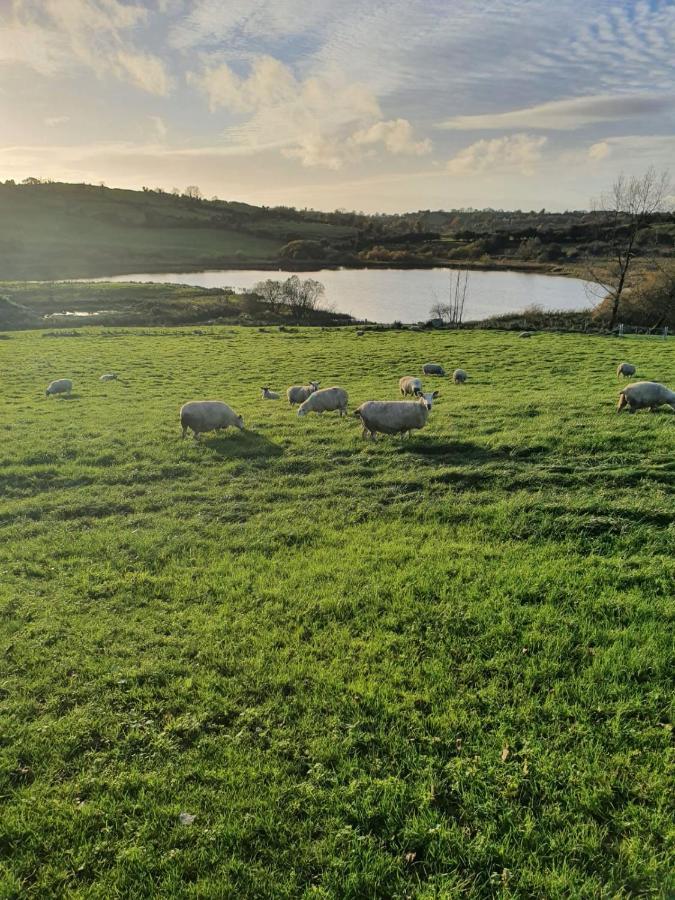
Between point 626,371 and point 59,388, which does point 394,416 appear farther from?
point 59,388

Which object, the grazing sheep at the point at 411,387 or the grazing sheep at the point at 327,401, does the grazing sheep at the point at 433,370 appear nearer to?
the grazing sheep at the point at 411,387

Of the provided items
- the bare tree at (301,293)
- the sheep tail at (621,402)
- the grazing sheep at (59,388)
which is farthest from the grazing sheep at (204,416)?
the bare tree at (301,293)

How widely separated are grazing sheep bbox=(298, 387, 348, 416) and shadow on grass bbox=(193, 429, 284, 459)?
2.45 metres

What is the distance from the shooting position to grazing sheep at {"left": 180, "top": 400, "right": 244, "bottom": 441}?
1478 cm

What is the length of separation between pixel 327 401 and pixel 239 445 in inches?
155

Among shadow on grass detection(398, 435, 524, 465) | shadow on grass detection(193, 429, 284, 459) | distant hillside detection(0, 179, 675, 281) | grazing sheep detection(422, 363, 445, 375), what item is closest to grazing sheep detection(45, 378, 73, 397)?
shadow on grass detection(193, 429, 284, 459)

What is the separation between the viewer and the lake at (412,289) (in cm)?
6400

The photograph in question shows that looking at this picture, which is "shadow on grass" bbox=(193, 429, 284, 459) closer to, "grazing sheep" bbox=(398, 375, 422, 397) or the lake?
"grazing sheep" bbox=(398, 375, 422, 397)

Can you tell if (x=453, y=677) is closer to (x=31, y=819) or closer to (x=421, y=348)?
(x=31, y=819)

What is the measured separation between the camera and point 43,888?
372 cm

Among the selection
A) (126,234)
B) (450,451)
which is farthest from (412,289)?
(126,234)

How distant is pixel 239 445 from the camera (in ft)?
46.3

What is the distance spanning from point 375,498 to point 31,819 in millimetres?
7167

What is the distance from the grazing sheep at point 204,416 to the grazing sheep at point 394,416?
13.7ft
